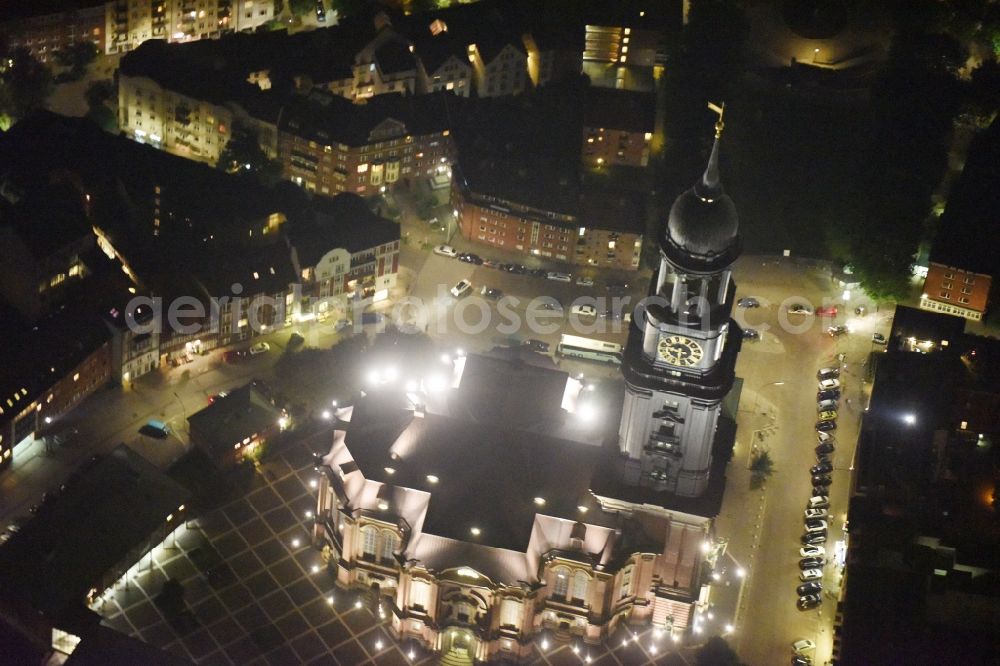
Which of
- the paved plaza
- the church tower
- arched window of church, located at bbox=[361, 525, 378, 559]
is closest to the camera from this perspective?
the church tower

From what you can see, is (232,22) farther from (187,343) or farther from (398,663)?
(398,663)

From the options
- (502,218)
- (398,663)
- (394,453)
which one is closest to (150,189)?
(502,218)

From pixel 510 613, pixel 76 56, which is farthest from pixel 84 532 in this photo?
pixel 76 56

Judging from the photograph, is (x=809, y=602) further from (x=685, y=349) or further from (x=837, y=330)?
(x=837, y=330)

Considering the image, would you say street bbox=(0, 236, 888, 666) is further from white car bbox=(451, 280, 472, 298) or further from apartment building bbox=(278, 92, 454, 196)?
apartment building bbox=(278, 92, 454, 196)

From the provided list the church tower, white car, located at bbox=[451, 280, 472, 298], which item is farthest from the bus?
the church tower

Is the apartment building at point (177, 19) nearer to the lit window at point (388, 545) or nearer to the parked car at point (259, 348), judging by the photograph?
the parked car at point (259, 348)
